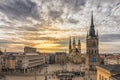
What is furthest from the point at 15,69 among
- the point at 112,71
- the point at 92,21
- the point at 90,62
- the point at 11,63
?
the point at 112,71

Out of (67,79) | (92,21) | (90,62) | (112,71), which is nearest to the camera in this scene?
(112,71)

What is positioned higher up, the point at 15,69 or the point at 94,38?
the point at 94,38

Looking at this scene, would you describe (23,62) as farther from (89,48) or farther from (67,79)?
(67,79)

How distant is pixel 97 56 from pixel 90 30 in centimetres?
1580

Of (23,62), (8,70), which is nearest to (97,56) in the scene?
(23,62)

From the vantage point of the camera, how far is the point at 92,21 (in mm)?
133250

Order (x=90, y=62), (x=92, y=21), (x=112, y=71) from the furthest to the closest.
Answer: (x=92, y=21), (x=90, y=62), (x=112, y=71)

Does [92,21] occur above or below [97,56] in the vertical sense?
above

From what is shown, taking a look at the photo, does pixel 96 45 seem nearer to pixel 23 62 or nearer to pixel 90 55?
pixel 90 55

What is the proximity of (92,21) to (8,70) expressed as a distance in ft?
177

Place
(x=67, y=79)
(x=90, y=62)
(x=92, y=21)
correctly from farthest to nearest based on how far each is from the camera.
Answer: (x=92, y=21)
(x=90, y=62)
(x=67, y=79)

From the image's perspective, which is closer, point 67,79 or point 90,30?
point 67,79

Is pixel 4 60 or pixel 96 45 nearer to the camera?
pixel 96 45

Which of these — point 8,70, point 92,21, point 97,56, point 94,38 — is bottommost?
point 8,70
